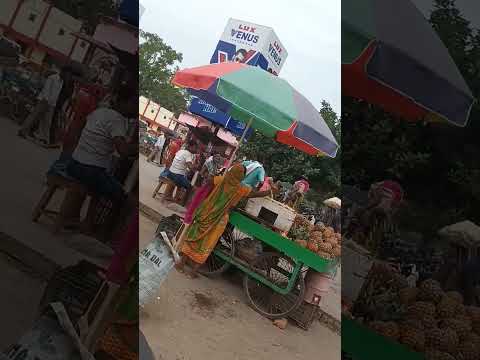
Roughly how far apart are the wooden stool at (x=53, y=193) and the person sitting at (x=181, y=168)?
0.20 meters

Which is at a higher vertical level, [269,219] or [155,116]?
[155,116]

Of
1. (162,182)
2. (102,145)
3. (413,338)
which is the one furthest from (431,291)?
(102,145)

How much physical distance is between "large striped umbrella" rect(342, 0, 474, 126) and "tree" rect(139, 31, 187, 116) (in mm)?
399

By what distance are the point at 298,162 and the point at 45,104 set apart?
0.53 meters

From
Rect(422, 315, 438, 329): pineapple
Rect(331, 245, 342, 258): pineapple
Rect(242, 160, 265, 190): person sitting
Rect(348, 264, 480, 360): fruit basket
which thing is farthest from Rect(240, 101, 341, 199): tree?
Rect(422, 315, 438, 329): pineapple

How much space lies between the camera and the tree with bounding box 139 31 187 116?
0.69 meters

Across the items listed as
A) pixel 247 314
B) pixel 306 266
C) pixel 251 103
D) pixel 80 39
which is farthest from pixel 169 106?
pixel 306 266

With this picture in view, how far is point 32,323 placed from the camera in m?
0.64

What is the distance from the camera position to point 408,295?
3.83 feet

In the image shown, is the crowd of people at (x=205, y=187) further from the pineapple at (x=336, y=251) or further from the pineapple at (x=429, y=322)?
the pineapple at (x=429, y=322)

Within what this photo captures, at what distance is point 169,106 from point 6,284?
378mm

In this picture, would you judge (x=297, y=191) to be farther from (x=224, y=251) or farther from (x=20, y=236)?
(x=20, y=236)

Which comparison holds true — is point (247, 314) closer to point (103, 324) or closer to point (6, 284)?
point (103, 324)

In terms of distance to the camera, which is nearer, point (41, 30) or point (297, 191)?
point (41, 30)
